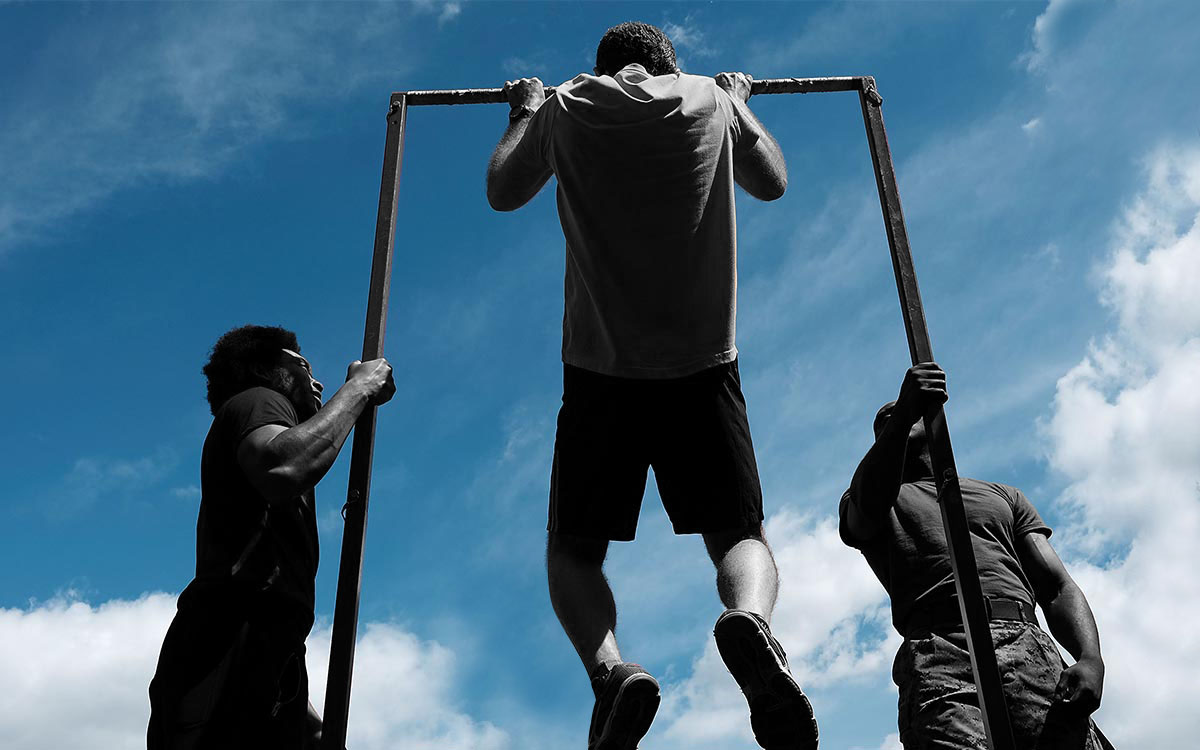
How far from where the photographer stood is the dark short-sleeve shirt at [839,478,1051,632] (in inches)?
169

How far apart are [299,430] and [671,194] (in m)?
1.46

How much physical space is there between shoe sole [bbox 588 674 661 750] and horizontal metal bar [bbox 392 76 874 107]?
2509 mm

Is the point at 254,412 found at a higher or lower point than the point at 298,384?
lower

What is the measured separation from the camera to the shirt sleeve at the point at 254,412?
3629 millimetres

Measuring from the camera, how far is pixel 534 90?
4.30 m

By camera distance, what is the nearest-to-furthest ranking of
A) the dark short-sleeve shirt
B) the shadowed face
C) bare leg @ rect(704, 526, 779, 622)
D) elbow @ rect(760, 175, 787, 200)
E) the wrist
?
bare leg @ rect(704, 526, 779, 622) < elbow @ rect(760, 175, 787, 200) < the wrist < the dark short-sleeve shirt < the shadowed face

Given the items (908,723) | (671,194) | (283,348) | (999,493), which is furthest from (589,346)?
(999,493)

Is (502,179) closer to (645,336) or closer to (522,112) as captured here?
(522,112)

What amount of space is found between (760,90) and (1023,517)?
2.23 metres

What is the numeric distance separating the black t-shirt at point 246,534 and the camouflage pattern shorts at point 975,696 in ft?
7.55

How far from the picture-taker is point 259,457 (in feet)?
11.2

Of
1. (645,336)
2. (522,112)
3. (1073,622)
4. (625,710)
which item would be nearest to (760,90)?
(522,112)

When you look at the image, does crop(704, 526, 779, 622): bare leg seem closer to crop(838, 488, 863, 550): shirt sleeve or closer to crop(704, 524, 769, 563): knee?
crop(704, 524, 769, 563): knee

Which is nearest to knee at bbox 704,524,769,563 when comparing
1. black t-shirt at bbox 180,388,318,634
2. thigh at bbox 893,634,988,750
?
thigh at bbox 893,634,988,750
